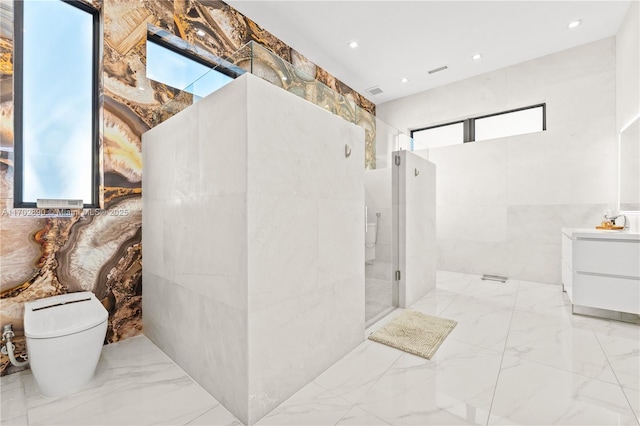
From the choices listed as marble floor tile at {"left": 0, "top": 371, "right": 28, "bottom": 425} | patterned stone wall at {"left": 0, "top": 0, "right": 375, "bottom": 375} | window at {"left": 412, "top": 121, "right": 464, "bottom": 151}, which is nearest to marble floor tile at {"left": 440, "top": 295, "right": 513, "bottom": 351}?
patterned stone wall at {"left": 0, "top": 0, "right": 375, "bottom": 375}

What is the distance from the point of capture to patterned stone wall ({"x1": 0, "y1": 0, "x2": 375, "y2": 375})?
5.74ft

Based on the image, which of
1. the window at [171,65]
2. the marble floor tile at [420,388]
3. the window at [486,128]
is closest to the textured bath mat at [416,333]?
the marble floor tile at [420,388]

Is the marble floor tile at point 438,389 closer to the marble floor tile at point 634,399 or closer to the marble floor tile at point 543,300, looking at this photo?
the marble floor tile at point 634,399

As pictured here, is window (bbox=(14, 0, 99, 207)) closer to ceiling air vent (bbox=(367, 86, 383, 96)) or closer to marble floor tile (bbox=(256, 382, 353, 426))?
marble floor tile (bbox=(256, 382, 353, 426))

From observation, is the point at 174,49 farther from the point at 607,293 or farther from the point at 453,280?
the point at 607,293

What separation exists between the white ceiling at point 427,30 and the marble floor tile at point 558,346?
3123 mm

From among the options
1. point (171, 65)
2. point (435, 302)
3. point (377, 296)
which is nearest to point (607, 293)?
point (435, 302)

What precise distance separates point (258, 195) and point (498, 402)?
1647 millimetres

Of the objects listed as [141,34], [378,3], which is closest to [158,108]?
[141,34]

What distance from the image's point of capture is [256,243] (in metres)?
1.31

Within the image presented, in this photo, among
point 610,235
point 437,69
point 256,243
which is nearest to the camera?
point 256,243

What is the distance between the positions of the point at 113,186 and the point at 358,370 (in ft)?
7.41

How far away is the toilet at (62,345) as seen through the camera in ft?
4.75

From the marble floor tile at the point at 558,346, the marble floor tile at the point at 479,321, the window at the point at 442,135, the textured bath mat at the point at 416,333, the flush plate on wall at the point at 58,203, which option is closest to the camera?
the marble floor tile at the point at 558,346
